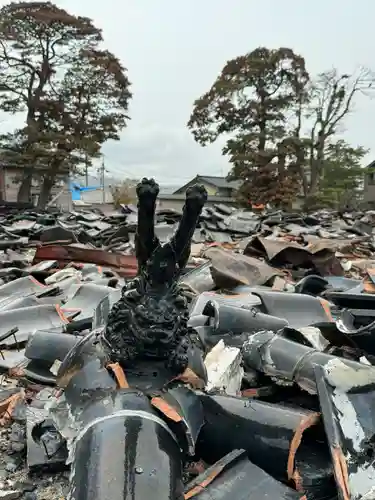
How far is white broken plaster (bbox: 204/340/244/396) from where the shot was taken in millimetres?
1982

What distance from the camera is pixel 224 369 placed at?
2061mm

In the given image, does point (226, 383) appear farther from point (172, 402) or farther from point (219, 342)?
point (172, 402)

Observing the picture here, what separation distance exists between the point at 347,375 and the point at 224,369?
52 centimetres

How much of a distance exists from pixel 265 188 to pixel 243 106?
15.0 feet

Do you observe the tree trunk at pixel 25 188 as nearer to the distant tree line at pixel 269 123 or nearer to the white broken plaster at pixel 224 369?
the distant tree line at pixel 269 123

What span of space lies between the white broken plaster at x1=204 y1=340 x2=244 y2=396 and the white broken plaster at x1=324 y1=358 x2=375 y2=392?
43cm

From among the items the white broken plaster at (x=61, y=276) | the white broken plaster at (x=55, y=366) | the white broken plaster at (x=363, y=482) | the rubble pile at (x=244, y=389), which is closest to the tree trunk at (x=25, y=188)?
the white broken plaster at (x=61, y=276)

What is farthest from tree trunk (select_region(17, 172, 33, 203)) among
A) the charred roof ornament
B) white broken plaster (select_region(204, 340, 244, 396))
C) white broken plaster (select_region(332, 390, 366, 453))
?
white broken plaster (select_region(332, 390, 366, 453))

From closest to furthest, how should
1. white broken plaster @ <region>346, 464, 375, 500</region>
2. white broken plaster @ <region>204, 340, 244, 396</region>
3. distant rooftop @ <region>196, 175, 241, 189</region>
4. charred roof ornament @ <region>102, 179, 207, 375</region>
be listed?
white broken plaster @ <region>346, 464, 375, 500</region>
charred roof ornament @ <region>102, 179, 207, 375</region>
white broken plaster @ <region>204, 340, 244, 396</region>
distant rooftop @ <region>196, 175, 241, 189</region>

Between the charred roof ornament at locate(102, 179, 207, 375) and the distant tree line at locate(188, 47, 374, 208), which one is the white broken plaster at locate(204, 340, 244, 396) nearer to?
the charred roof ornament at locate(102, 179, 207, 375)

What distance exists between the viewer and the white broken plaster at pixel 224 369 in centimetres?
198

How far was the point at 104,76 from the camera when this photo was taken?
25453mm

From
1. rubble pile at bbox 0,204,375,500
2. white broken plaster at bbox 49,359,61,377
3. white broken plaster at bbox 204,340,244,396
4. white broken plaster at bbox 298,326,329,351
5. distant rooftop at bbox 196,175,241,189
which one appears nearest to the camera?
rubble pile at bbox 0,204,375,500

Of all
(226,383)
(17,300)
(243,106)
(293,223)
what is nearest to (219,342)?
(226,383)
